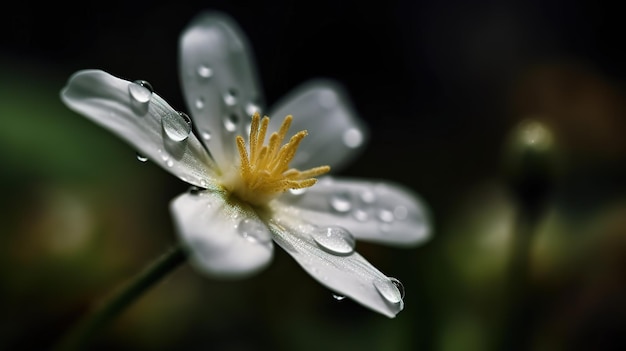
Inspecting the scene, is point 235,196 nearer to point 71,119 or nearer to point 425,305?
point 425,305

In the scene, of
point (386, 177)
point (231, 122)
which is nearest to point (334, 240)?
point (231, 122)

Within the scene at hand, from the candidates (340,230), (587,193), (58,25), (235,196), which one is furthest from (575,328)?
(58,25)

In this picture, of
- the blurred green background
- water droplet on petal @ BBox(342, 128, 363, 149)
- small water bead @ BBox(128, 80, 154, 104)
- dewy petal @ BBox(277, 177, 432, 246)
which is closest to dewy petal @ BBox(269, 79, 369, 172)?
water droplet on petal @ BBox(342, 128, 363, 149)

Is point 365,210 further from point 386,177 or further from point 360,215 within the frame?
point 386,177

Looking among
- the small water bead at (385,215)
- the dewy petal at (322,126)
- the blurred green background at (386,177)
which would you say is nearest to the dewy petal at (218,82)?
the dewy petal at (322,126)

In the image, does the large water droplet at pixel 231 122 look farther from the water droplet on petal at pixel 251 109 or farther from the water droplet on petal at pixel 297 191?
the water droplet on petal at pixel 297 191
